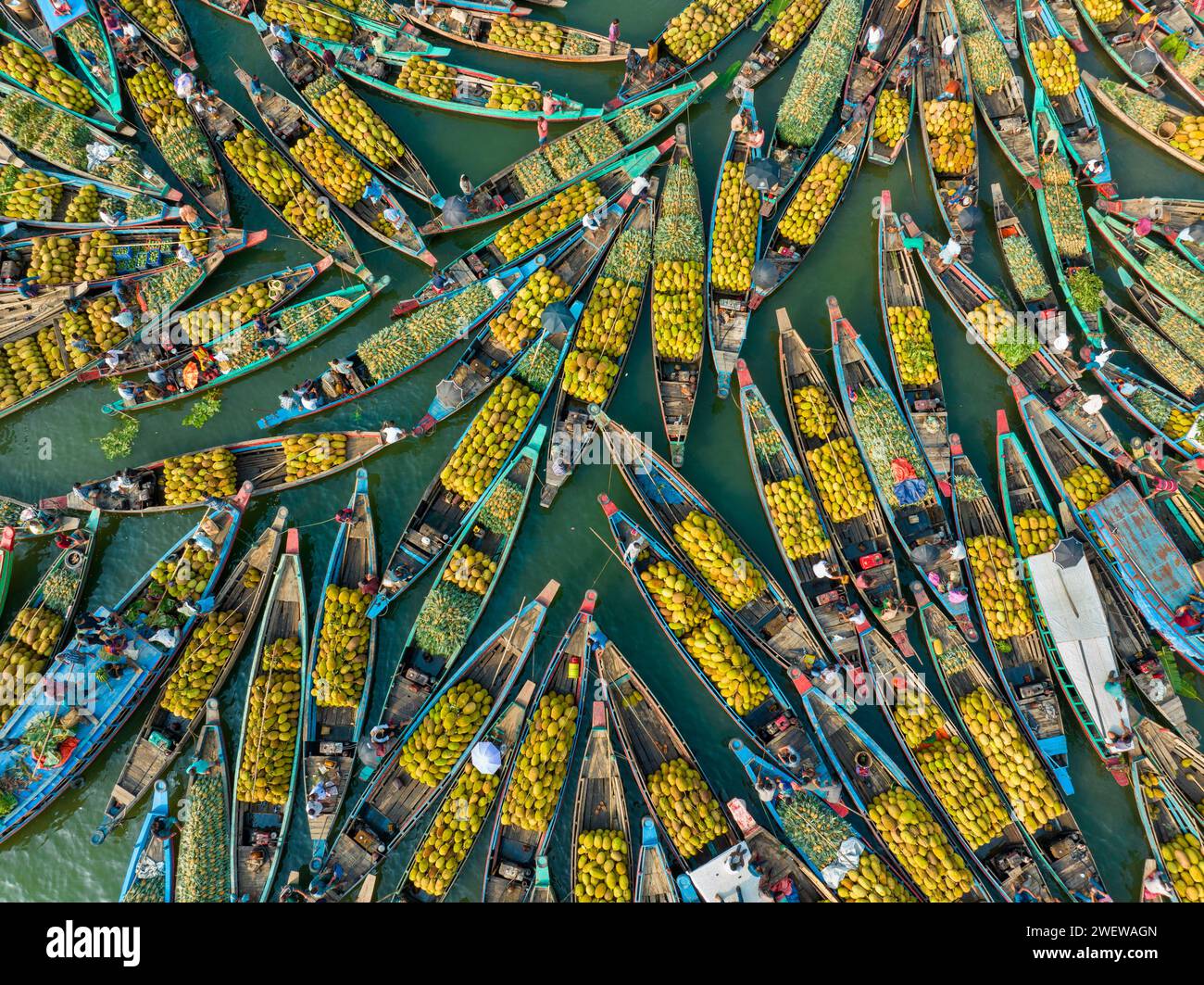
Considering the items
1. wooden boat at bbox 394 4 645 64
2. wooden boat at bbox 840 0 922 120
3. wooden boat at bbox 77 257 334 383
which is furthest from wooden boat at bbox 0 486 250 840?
wooden boat at bbox 840 0 922 120

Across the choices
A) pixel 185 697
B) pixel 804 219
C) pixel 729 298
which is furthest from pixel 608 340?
pixel 185 697

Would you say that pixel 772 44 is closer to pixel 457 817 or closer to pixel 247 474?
pixel 247 474

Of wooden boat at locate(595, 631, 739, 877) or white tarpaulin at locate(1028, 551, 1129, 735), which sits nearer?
wooden boat at locate(595, 631, 739, 877)

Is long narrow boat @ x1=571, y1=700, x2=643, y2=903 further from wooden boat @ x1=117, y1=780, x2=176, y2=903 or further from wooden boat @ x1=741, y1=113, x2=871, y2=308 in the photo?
wooden boat @ x1=741, y1=113, x2=871, y2=308

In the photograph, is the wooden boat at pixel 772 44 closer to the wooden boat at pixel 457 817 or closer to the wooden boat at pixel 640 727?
the wooden boat at pixel 640 727

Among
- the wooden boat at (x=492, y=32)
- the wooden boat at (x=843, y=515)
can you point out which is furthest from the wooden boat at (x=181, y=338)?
the wooden boat at (x=843, y=515)

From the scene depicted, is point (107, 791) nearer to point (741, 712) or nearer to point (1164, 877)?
point (741, 712)
